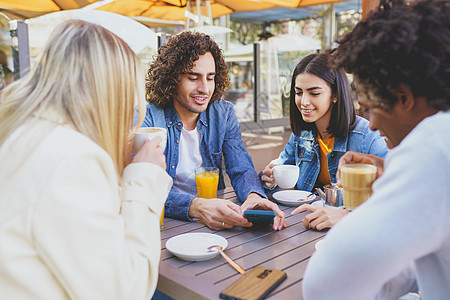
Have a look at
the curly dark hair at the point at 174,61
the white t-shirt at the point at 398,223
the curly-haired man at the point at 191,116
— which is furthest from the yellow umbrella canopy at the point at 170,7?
the white t-shirt at the point at 398,223

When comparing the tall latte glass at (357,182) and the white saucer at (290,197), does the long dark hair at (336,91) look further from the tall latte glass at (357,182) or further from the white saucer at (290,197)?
the tall latte glass at (357,182)

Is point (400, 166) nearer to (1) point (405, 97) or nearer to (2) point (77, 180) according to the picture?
(1) point (405, 97)

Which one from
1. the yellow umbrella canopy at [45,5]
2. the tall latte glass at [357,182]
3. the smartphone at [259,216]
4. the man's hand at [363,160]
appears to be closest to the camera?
the tall latte glass at [357,182]

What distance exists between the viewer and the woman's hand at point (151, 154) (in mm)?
1222

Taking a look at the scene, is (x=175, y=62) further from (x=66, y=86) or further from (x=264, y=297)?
(x=264, y=297)

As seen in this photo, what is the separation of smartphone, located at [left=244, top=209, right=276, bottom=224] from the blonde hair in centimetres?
66

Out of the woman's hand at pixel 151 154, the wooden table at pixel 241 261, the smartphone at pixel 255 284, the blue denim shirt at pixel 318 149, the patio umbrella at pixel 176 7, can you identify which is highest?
the patio umbrella at pixel 176 7

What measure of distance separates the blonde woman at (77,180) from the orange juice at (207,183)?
2.52ft

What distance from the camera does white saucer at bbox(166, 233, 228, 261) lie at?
1.35 m

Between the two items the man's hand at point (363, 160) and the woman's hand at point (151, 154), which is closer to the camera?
the woman's hand at point (151, 154)

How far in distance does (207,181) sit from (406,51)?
1.31 m

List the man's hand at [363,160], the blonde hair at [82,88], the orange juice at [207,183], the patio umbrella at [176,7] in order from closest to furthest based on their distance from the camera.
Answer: the blonde hair at [82,88], the man's hand at [363,160], the orange juice at [207,183], the patio umbrella at [176,7]

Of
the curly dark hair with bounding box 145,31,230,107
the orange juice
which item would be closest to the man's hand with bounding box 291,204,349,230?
the orange juice

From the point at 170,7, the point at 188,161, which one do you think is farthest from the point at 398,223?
the point at 170,7
